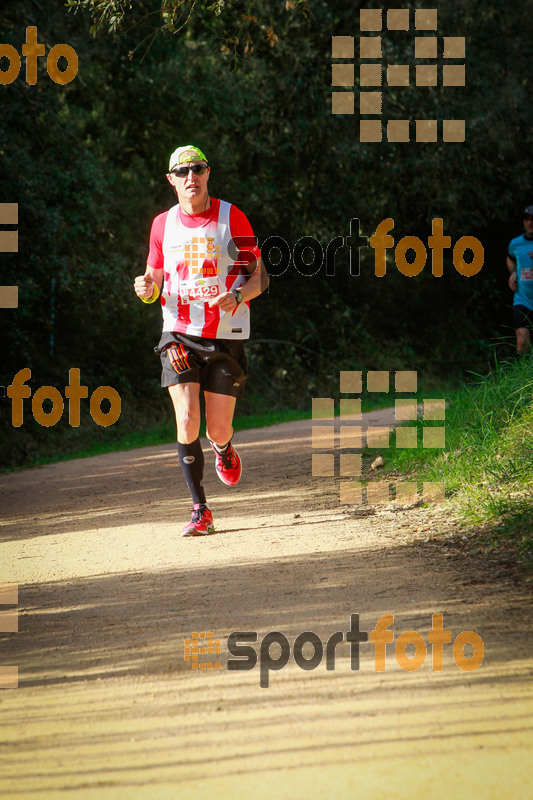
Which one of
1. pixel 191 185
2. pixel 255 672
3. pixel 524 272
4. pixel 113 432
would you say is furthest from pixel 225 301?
pixel 113 432

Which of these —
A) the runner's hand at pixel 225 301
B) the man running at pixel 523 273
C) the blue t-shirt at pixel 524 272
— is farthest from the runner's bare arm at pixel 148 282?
the blue t-shirt at pixel 524 272

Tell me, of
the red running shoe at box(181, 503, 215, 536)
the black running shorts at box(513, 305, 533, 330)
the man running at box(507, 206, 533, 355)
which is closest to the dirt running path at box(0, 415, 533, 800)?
the red running shoe at box(181, 503, 215, 536)

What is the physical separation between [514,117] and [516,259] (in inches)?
460

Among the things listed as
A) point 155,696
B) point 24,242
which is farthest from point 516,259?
point 155,696

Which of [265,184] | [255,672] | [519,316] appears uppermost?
[265,184]

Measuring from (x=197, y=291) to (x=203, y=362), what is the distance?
488 millimetres

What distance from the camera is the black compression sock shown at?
640 cm

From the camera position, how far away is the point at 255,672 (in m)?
3.67

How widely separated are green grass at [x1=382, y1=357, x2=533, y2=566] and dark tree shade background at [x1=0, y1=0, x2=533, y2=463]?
8435mm

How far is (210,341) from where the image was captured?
6.29 m

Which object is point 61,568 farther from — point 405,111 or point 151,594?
point 405,111

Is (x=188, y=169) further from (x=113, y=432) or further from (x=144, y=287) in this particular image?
(x=113, y=432)

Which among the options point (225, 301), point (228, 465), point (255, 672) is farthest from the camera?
point (228, 465)

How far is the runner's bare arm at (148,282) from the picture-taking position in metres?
6.14
